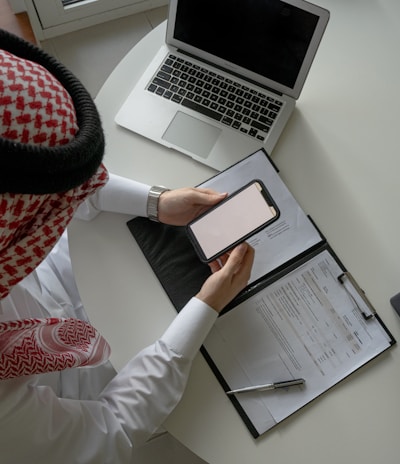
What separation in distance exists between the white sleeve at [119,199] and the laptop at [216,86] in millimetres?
134

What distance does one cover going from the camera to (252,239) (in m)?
1.03

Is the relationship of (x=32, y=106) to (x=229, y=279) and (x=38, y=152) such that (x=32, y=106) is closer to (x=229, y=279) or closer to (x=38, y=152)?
(x=38, y=152)

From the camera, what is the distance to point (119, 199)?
1.04m

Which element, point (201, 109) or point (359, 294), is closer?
point (359, 294)

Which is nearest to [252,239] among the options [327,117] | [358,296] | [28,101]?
[358,296]

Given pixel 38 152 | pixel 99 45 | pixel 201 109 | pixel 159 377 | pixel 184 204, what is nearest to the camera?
pixel 38 152

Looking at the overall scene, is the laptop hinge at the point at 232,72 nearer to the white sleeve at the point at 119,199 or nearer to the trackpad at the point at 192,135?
the trackpad at the point at 192,135

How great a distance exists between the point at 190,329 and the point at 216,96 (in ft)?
1.69

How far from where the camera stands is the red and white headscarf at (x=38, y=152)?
563 millimetres

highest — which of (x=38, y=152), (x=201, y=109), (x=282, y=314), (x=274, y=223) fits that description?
(x=38, y=152)

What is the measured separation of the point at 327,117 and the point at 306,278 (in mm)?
370

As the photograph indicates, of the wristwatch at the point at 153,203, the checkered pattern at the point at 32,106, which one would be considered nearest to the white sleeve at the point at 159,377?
the wristwatch at the point at 153,203

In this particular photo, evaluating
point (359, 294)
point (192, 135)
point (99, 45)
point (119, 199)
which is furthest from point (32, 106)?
point (99, 45)

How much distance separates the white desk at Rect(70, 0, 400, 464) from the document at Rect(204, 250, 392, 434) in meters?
0.03
